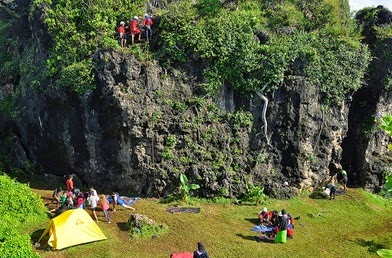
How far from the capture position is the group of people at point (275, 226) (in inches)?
616

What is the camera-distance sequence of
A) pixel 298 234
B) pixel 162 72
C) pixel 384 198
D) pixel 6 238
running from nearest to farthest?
1. pixel 6 238
2. pixel 298 234
3. pixel 162 72
4. pixel 384 198

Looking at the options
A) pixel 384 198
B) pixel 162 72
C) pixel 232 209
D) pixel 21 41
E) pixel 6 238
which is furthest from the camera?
pixel 21 41

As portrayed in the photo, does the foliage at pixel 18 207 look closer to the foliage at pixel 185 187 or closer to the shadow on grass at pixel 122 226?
the shadow on grass at pixel 122 226

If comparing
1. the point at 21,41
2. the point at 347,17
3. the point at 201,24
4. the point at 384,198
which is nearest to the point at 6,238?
the point at 201,24

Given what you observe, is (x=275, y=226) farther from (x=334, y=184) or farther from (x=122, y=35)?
(x=122, y=35)

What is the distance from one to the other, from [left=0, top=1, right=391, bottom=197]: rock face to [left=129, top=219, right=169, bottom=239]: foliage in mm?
3414

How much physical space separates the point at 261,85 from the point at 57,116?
35.8 ft

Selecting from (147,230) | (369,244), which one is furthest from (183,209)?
(369,244)

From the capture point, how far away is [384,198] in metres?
22.1

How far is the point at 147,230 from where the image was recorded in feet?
51.8

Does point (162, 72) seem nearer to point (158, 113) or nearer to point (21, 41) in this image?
point (158, 113)

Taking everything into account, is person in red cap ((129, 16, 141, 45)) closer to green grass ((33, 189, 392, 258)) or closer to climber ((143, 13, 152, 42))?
climber ((143, 13, 152, 42))

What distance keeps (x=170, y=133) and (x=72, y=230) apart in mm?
7011

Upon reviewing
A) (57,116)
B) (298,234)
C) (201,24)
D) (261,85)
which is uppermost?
(201,24)
